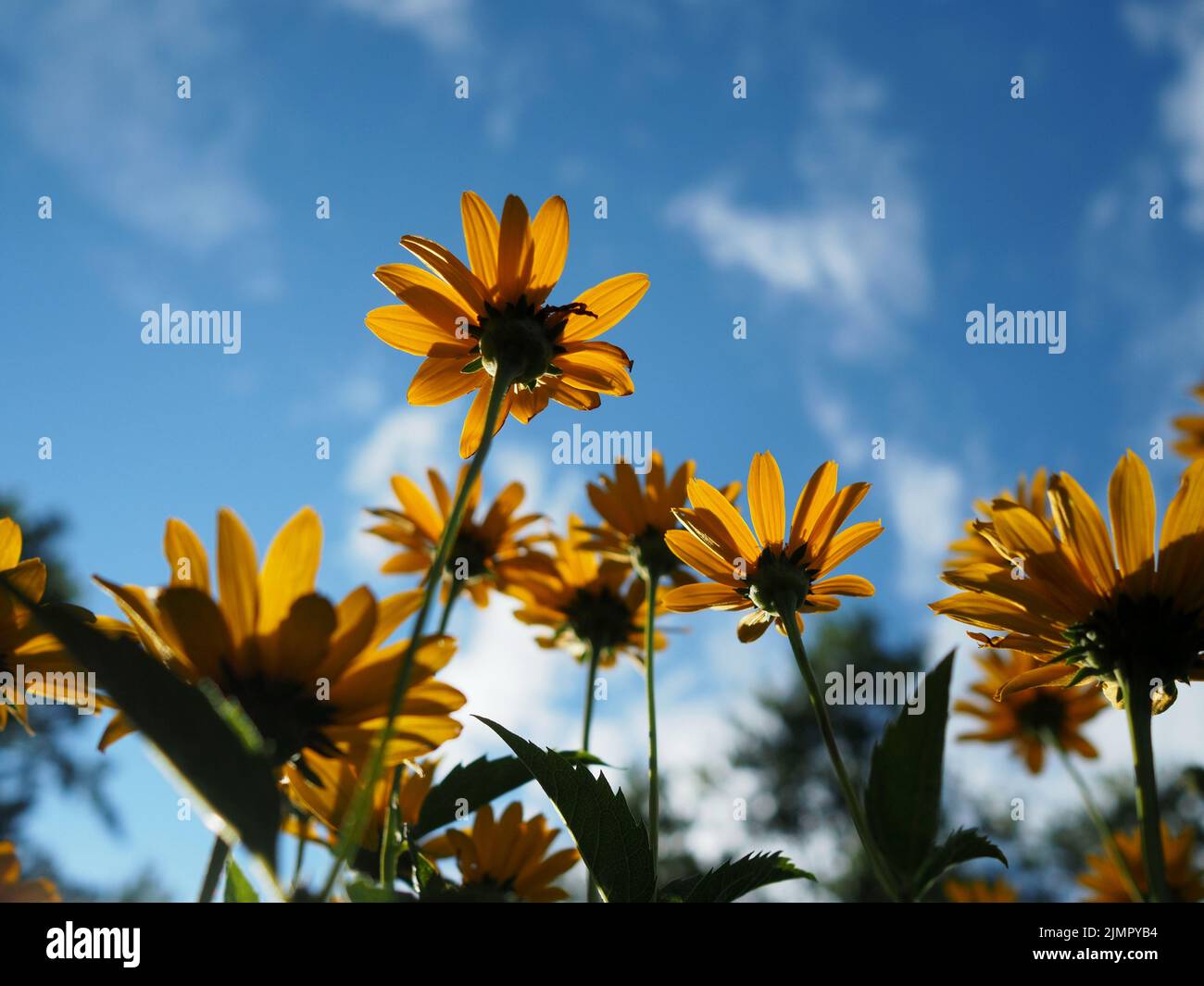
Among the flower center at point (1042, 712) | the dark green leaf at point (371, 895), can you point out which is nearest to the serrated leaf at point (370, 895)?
the dark green leaf at point (371, 895)

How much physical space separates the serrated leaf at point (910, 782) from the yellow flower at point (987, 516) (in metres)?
0.23

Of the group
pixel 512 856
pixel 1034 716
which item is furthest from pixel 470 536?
pixel 1034 716

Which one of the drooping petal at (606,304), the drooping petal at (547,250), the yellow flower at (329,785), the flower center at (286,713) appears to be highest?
the drooping petal at (547,250)

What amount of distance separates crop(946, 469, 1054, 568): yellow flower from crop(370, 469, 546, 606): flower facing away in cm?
91

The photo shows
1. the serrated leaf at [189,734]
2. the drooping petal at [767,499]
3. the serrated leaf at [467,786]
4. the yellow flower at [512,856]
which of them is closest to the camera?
the serrated leaf at [189,734]

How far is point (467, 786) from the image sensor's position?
0.96 m

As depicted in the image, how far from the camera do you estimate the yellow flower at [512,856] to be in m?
1.38

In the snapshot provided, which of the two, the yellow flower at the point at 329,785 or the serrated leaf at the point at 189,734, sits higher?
the serrated leaf at the point at 189,734

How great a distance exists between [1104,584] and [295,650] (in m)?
0.80

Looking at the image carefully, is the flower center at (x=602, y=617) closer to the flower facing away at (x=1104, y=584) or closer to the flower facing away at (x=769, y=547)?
the flower facing away at (x=769, y=547)
